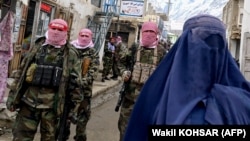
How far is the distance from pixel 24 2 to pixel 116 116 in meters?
3.47

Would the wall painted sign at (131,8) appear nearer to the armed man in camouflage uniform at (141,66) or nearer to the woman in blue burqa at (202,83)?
the armed man in camouflage uniform at (141,66)

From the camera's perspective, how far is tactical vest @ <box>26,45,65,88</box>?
3.65m

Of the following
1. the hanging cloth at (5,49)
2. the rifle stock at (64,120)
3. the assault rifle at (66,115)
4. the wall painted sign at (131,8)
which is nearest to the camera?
the assault rifle at (66,115)

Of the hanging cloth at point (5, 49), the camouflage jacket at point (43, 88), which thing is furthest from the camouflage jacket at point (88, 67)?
the camouflage jacket at point (43, 88)

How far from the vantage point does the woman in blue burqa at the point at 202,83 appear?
1546 millimetres

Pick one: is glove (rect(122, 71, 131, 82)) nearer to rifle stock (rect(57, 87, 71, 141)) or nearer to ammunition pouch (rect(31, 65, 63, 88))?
rifle stock (rect(57, 87, 71, 141))

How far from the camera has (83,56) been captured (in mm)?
5297

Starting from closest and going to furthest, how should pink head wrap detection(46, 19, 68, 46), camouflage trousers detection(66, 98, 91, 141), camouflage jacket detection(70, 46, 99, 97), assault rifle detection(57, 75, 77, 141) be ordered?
pink head wrap detection(46, 19, 68, 46)
assault rifle detection(57, 75, 77, 141)
camouflage trousers detection(66, 98, 91, 141)
camouflage jacket detection(70, 46, 99, 97)

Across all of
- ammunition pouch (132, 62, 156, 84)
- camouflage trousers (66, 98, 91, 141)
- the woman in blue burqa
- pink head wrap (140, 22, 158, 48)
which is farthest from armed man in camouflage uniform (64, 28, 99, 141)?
the woman in blue burqa

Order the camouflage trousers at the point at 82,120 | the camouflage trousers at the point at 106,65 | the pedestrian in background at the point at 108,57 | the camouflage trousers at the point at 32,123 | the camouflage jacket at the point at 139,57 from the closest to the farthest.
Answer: the camouflage trousers at the point at 32,123 → the camouflage jacket at the point at 139,57 → the camouflage trousers at the point at 82,120 → the camouflage trousers at the point at 106,65 → the pedestrian in background at the point at 108,57

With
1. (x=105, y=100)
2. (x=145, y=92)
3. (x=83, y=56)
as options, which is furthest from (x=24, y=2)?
(x=145, y=92)

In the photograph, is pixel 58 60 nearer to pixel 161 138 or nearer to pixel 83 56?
pixel 83 56

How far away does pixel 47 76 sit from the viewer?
12.0 feet

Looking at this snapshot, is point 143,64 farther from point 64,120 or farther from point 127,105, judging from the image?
point 64,120
